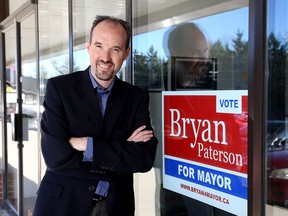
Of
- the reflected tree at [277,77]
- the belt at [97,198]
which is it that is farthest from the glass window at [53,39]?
the reflected tree at [277,77]

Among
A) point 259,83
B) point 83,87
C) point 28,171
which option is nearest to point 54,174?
point 83,87

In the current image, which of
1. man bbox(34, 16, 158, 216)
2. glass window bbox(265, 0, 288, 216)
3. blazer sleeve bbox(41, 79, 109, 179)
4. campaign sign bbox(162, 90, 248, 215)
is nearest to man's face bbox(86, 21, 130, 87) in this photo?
man bbox(34, 16, 158, 216)

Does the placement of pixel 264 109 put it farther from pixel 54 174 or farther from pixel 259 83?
pixel 54 174

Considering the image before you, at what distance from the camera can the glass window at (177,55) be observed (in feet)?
6.91

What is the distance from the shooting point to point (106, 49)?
5.68ft

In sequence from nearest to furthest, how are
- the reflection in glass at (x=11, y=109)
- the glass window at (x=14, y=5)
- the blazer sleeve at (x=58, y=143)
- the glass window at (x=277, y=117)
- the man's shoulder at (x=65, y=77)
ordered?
Result: 1. the glass window at (x=277, y=117)
2. the blazer sleeve at (x=58, y=143)
3. the man's shoulder at (x=65, y=77)
4. the glass window at (x=14, y=5)
5. the reflection in glass at (x=11, y=109)

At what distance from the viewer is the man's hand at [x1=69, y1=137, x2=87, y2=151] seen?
171cm

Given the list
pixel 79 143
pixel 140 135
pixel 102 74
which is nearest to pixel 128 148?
pixel 140 135

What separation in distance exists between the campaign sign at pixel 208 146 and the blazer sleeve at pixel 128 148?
25 centimetres

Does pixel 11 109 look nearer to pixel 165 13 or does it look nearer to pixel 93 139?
pixel 165 13

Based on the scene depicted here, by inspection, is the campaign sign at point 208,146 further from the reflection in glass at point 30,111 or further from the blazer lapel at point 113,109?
the reflection in glass at point 30,111

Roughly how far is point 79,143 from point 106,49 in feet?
1.36

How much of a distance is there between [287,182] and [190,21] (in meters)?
1.23

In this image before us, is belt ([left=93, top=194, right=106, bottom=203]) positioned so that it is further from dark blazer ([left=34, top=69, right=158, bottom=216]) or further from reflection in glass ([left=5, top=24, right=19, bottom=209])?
reflection in glass ([left=5, top=24, right=19, bottom=209])
